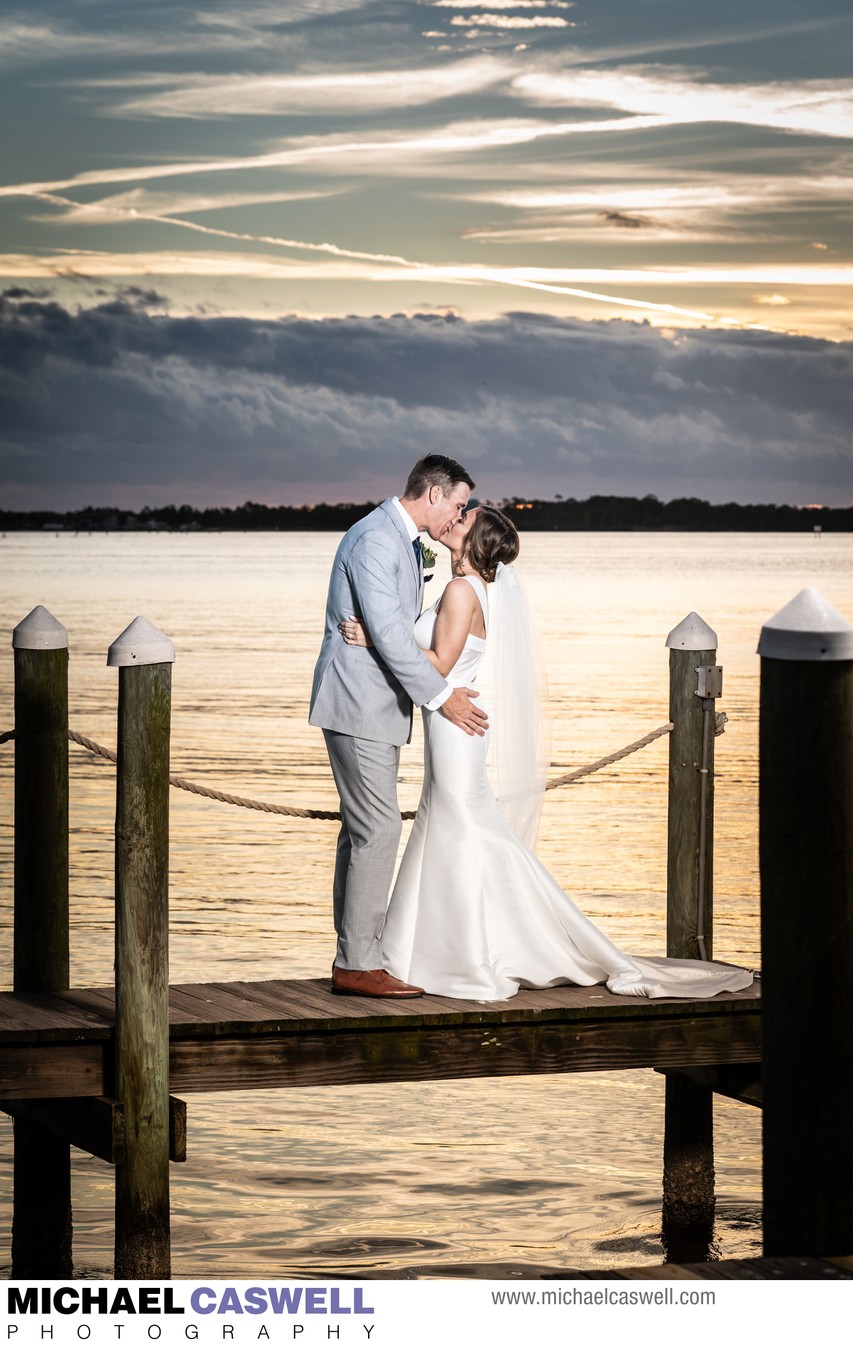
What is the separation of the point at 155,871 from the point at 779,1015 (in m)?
2.67

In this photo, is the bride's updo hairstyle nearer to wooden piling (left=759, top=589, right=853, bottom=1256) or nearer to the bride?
the bride

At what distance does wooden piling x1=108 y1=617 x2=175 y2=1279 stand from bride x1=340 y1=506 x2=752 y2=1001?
1.13m

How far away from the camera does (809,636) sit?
4.18m

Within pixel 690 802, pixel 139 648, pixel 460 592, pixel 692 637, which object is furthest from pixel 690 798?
pixel 139 648

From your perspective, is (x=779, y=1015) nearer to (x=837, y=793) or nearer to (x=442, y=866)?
(x=837, y=793)

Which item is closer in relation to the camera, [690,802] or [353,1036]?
[353,1036]

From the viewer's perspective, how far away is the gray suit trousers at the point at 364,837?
6.66m

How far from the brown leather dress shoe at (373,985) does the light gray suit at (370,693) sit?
15 centimetres

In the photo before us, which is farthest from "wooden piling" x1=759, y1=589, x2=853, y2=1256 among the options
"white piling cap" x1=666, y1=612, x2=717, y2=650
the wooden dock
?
"white piling cap" x1=666, y1=612, x2=717, y2=650

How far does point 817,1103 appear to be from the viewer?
427 centimetres

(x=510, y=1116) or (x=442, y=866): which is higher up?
(x=442, y=866)

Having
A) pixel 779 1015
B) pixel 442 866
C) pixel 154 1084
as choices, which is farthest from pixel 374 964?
pixel 779 1015

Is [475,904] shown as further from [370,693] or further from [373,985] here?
[370,693]

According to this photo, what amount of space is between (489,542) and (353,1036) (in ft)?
6.49
